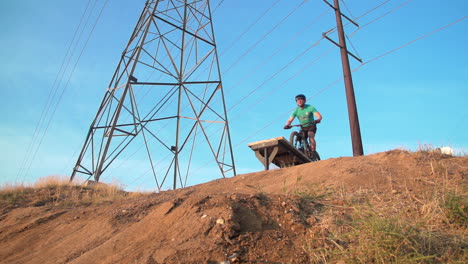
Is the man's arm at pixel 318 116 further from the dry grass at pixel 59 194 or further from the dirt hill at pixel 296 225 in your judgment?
the dry grass at pixel 59 194

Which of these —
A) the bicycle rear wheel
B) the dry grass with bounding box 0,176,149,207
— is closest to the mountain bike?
the bicycle rear wheel

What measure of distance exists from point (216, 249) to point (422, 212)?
1952 mm

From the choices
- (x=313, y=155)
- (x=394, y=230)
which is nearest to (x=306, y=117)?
(x=313, y=155)

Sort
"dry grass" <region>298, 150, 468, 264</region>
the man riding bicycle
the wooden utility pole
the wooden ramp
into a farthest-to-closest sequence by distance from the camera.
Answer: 1. the wooden utility pole
2. the man riding bicycle
3. the wooden ramp
4. "dry grass" <region>298, 150, 468, 264</region>

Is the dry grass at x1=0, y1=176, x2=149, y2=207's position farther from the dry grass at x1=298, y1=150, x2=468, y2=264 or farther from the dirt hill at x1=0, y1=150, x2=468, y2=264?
the dry grass at x1=298, y1=150, x2=468, y2=264

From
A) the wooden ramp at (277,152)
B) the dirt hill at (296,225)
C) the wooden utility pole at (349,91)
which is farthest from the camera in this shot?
the wooden utility pole at (349,91)

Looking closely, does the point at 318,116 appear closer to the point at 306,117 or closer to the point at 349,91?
the point at 306,117

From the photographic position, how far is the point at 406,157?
5363 mm

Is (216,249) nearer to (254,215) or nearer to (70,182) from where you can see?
(254,215)

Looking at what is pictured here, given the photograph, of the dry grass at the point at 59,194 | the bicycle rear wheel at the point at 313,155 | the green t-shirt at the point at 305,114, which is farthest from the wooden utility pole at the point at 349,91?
the dry grass at the point at 59,194

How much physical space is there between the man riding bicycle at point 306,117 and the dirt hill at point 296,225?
2.20 m

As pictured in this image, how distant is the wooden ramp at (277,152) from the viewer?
23.1 ft

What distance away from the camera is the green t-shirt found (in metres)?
7.78

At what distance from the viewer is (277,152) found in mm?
7113
